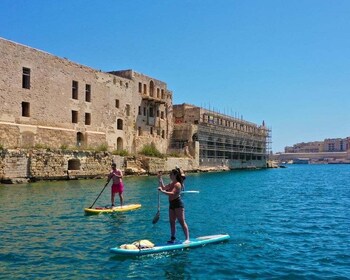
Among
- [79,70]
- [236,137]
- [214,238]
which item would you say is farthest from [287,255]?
[236,137]

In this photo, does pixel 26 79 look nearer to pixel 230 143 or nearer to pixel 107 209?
pixel 107 209

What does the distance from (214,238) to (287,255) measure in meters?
1.88

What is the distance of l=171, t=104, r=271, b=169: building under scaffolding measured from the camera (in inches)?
2339

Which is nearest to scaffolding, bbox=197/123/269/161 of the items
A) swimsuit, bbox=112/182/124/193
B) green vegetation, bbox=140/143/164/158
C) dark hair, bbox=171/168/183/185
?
green vegetation, bbox=140/143/164/158

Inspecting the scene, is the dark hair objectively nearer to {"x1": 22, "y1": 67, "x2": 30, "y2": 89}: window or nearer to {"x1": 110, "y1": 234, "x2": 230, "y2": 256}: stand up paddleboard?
{"x1": 110, "y1": 234, "x2": 230, "y2": 256}: stand up paddleboard

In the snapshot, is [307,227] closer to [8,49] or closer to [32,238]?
[32,238]

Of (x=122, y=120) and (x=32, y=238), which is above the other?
(x=122, y=120)

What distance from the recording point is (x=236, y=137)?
7588 cm

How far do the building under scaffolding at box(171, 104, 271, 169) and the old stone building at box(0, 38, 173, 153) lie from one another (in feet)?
18.9

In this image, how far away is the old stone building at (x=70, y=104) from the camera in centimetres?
3259

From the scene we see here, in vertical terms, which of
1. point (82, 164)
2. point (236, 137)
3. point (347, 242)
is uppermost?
point (236, 137)

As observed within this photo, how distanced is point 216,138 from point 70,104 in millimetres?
A: 32922

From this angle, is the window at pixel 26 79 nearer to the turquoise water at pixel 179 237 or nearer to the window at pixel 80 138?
the window at pixel 80 138

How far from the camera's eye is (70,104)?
128ft
